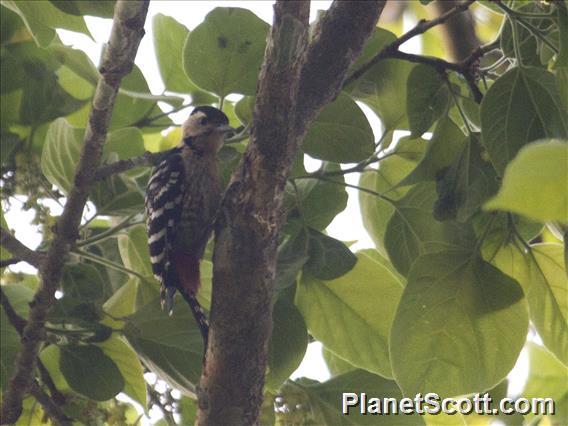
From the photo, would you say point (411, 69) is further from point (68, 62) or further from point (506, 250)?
point (68, 62)

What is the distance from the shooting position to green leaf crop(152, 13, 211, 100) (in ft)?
7.76

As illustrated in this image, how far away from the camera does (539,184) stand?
1.89 ft

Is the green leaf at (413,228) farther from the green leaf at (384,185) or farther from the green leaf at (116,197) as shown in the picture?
the green leaf at (116,197)

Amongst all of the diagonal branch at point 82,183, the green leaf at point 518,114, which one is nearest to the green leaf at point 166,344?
the diagonal branch at point 82,183

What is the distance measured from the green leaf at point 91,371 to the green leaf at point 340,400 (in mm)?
415

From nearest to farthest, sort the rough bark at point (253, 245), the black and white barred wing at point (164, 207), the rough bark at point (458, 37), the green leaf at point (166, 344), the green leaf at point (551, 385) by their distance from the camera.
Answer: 1. the rough bark at point (253, 245)
2. the green leaf at point (166, 344)
3. the green leaf at point (551, 385)
4. the black and white barred wing at point (164, 207)
5. the rough bark at point (458, 37)

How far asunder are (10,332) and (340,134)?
935 millimetres

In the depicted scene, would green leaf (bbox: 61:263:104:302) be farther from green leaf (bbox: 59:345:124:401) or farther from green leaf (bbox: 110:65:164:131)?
green leaf (bbox: 110:65:164:131)

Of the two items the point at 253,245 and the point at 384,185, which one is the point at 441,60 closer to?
the point at 384,185

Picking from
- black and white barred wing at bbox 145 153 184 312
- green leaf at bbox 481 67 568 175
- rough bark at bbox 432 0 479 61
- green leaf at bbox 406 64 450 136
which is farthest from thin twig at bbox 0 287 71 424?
rough bark at bbox 432 0 479 61

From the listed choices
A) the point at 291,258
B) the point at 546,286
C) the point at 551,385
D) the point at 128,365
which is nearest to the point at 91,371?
the point at 128,365

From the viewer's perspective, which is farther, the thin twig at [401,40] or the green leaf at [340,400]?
the green leaf at [340,400]

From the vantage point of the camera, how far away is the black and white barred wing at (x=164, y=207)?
2701mm

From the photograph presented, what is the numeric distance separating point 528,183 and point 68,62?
72.4 inches
